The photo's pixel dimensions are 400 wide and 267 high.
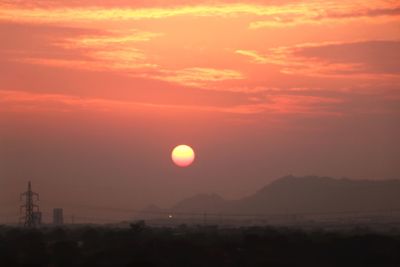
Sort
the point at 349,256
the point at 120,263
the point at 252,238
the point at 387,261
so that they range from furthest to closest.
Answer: the point at 252,238
the point at 349,256
the point at 387,261
the point at 120,263

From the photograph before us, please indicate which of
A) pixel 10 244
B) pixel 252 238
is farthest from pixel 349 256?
pixel 10 244

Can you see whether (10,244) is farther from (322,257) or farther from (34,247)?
(322,257)

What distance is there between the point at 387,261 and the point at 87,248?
30.2 meters

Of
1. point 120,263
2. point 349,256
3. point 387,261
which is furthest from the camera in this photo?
point 349,256

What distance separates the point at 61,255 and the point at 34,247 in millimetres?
10013

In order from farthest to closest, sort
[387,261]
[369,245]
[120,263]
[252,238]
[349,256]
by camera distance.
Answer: [252,238]
[369,245]
[349,256]
[387,261]
[120,263]

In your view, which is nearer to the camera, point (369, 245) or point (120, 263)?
point (120, 263)

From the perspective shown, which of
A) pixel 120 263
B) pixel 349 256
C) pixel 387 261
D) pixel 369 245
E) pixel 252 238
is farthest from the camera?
pixel 252 238

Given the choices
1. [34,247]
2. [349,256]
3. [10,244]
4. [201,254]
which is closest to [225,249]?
[201,254]

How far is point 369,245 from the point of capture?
287 feet

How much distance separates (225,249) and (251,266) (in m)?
11.6

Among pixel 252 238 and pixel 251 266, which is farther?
pixel 252 238

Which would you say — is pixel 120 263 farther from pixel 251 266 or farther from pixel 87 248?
pixel 87 248

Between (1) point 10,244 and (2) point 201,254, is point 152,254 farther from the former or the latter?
(1) point 10,244
